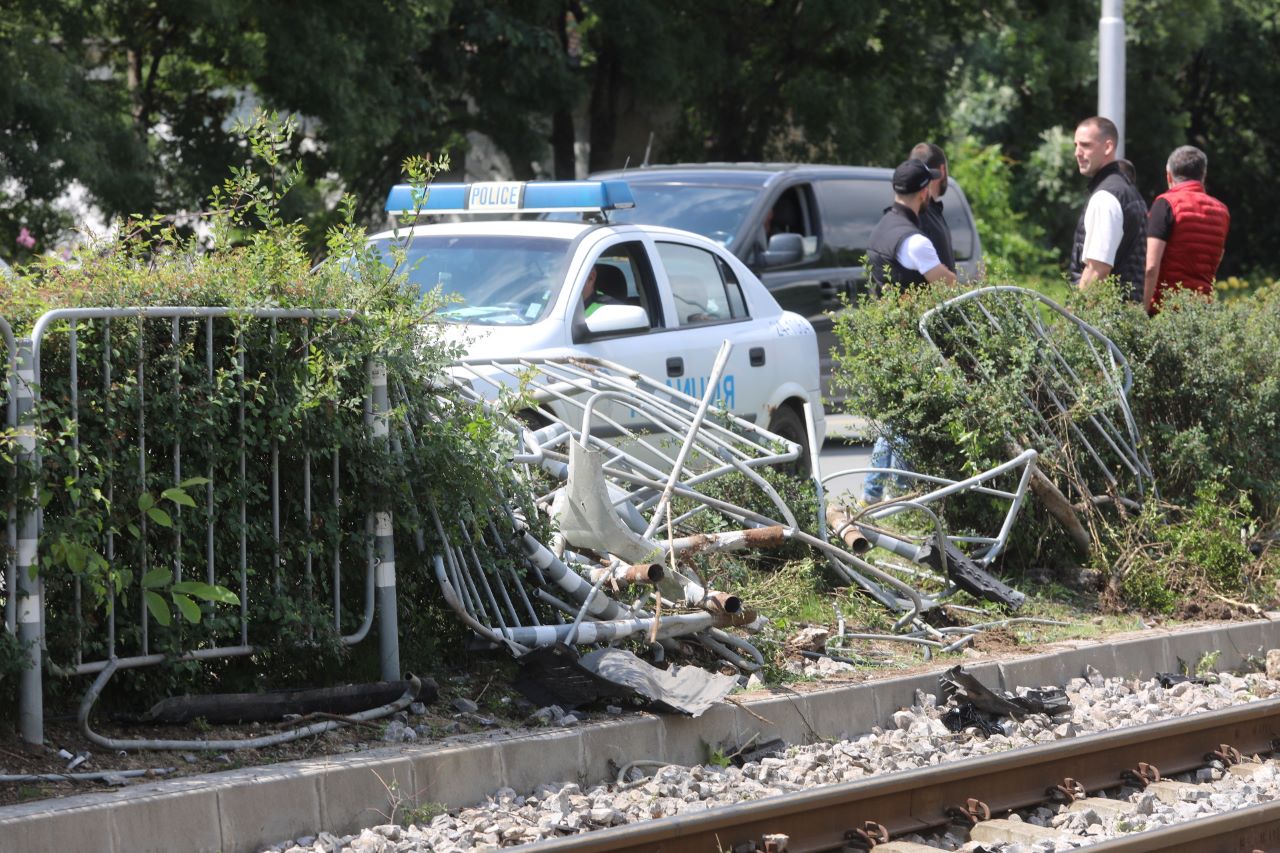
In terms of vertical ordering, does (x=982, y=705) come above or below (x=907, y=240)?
below

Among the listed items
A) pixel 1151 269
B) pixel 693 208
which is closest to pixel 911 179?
pixel 1151 269

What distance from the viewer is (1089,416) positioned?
27.6 feet

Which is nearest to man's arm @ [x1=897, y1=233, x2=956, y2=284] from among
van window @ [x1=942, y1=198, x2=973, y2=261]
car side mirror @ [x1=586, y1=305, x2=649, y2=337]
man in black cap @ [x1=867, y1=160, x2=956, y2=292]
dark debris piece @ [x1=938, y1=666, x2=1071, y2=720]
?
man in black cap @ [x1=867, y1=160, x2=956, y2=292]

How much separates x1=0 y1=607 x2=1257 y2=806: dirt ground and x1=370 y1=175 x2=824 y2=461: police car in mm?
2375

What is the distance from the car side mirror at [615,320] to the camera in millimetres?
8461

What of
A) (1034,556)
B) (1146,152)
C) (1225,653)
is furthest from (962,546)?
(1146,152)

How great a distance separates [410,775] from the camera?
16.6ft

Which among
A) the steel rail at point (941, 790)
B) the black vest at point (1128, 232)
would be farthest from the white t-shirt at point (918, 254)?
the steel rail at point (941, 790)

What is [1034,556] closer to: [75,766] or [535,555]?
[535,555]

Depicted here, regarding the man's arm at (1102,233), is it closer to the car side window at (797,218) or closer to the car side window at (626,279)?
the car side window at (626,279)

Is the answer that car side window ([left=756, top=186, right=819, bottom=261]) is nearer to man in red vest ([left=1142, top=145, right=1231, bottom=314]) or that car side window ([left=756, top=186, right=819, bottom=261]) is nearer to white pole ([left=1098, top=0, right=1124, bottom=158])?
white pole ([left=1098, top=0, right=1124, bottom=158])

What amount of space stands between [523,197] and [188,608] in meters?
4.90

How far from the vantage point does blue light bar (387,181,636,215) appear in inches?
366

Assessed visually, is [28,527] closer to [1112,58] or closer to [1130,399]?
[1130,399]
